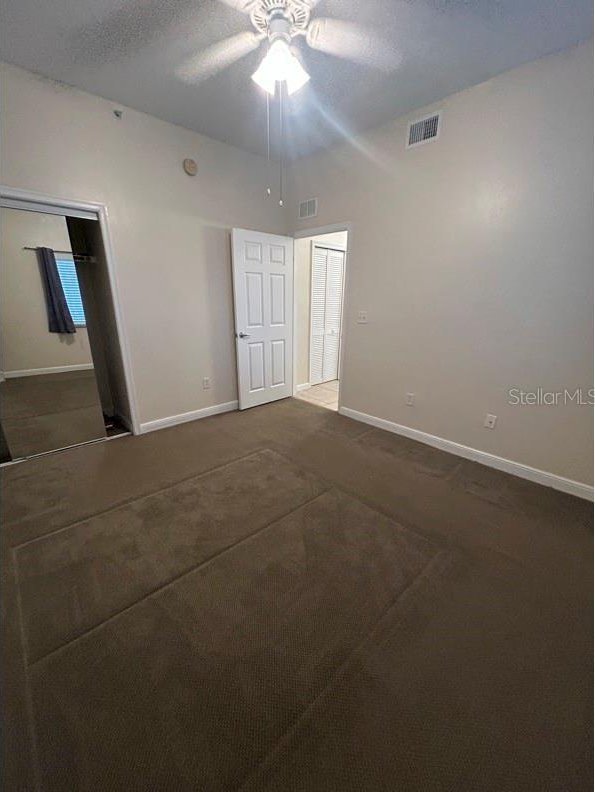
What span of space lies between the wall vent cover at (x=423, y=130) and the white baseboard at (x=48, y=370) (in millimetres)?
3501

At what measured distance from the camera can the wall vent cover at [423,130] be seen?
242 cm

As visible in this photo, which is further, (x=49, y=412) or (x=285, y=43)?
(x=49, y=412)

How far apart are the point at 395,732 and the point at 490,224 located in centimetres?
292

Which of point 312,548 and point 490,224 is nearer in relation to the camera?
point 312,548

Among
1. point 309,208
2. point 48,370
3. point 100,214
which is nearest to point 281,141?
point 309,208

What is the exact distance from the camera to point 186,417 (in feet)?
11.3

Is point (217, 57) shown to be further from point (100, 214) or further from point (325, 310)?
point (325, 310)

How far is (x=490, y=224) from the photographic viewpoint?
7.54 ft

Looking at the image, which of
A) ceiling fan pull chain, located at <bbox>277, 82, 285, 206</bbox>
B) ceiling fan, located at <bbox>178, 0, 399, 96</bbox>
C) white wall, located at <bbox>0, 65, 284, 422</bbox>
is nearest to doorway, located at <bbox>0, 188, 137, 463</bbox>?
white wall, located at <bbox>0, 65, 284, 422</bbox>

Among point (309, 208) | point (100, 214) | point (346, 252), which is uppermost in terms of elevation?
point (309, 208)

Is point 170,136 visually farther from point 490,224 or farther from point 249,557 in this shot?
point 249,557

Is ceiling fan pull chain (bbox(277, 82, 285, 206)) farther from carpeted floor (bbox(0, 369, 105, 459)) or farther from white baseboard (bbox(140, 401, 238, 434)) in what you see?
carpeted floor (bbox(0, 369, 105, 459))

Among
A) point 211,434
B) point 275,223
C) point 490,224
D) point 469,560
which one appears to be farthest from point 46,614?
point 275,223

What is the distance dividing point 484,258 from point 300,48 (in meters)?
1.82
